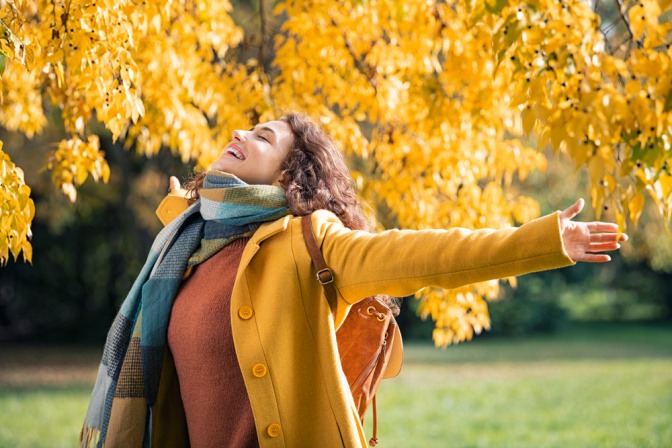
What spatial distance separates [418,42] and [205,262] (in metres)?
2.34

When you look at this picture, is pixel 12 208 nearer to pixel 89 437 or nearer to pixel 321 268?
pixel 89 437

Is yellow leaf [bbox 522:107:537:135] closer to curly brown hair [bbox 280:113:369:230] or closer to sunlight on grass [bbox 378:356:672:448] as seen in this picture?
curly brown hair [bbox 280:113:369:230]

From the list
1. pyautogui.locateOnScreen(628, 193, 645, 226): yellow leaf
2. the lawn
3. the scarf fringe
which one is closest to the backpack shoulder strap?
pyautogui.locateOnScreen(628, 193, 645, 226): yellow leaf

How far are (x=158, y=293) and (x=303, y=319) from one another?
0.48 metres

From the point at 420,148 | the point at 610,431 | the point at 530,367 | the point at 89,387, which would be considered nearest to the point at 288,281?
the point at 420,148

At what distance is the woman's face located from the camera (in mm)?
2684

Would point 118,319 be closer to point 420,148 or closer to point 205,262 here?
point 205,262

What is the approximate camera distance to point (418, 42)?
4512mm

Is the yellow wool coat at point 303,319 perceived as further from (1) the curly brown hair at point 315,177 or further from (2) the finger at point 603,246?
(2) the finger at point 603,246

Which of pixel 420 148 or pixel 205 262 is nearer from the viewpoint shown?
pixel 205 262

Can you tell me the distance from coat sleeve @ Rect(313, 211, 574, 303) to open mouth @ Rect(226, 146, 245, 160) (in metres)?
0.52

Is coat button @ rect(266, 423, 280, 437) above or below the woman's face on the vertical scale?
below

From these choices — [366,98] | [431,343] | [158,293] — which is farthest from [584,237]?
[431,343]

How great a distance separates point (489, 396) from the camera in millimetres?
11125
